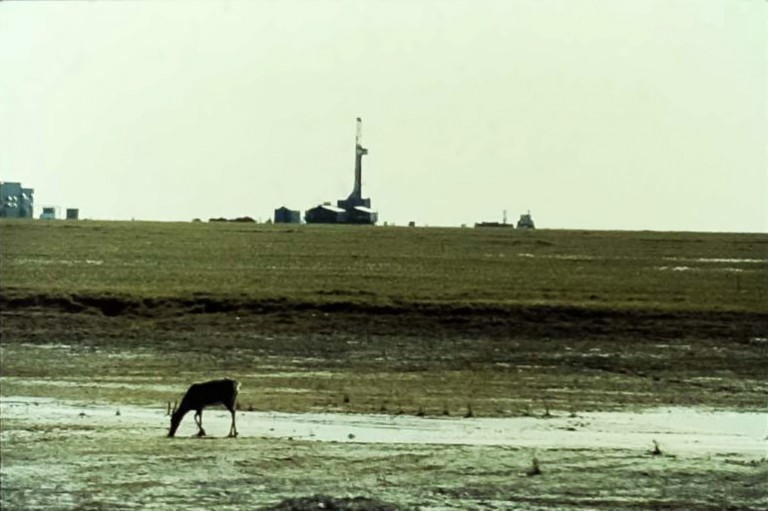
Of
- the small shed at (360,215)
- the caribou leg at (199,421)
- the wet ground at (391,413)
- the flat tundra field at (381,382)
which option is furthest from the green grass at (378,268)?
the small shed at (360,215)

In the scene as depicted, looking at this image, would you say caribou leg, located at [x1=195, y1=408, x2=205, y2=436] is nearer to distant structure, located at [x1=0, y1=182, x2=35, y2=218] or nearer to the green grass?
distant structure, located at [x1=0, y1=182, x2=35, y2=218]

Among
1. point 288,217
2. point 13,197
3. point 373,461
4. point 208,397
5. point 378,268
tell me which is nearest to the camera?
point 373,461

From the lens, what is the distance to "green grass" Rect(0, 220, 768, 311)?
134 ft

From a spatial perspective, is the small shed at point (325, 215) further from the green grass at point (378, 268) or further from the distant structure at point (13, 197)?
the distant structure at point (13, 197)

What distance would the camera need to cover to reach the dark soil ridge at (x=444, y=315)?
35.8 m

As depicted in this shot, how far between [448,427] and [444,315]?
14953 millimetres

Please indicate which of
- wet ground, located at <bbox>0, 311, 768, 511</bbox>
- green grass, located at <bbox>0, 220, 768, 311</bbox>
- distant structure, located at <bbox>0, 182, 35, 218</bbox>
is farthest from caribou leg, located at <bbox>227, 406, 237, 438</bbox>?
green grass, located at <bbox>0, 220, 768, 311</bbox>

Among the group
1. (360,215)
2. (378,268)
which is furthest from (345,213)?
(378,268)

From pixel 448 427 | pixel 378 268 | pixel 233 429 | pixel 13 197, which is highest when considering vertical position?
pixel 13 197

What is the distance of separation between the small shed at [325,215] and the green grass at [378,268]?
33.1 m

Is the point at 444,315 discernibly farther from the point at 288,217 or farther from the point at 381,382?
the point at 288,217

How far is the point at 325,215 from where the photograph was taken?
392ft

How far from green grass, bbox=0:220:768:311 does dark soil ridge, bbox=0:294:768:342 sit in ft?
2.57

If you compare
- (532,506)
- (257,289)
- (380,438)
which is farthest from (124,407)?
(257,289)
